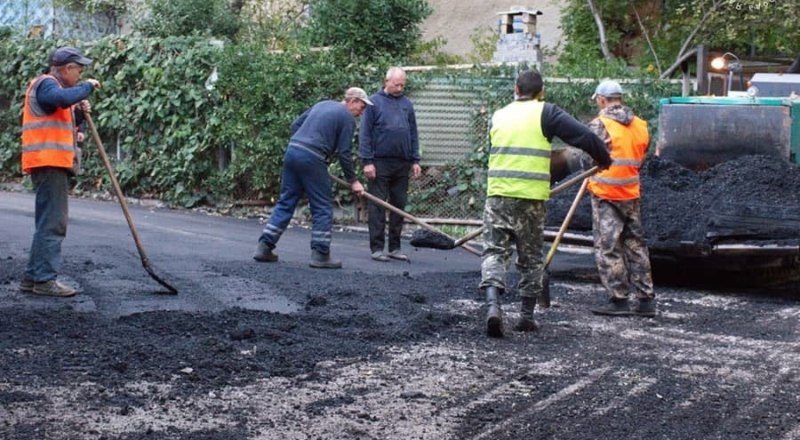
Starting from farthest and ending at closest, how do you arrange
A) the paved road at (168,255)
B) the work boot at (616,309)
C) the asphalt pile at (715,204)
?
1. the asphalt pile at (715,204)
2. the work boot at (616,309)
3. the paved road at (168,255)

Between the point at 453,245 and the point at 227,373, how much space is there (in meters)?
4.12

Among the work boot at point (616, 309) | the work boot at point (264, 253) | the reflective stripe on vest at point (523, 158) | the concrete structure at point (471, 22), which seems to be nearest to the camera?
the reflective stripe on vest at point (523, 158)

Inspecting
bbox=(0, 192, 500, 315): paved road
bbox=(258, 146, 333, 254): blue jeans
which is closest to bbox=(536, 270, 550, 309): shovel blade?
bbox=(0, 192, 500, 315): paved road

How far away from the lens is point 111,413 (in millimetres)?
5750

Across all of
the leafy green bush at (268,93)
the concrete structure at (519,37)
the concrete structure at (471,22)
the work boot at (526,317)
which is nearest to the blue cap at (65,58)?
the work boot at (526,317)

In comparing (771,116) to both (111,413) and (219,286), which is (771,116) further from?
(111,413)

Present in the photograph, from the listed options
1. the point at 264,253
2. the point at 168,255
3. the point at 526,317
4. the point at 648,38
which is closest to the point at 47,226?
the point at 168,255

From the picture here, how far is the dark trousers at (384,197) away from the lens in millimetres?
12109

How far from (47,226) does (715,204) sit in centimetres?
530

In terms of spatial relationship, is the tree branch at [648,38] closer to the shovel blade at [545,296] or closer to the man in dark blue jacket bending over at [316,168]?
the man in dark blue jacket bending over at [316,168]

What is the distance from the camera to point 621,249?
957cm

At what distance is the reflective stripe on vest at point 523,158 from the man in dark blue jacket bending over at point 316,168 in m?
3.13

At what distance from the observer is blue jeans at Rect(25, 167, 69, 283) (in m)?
8.71

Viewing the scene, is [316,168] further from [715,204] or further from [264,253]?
[715,204]
